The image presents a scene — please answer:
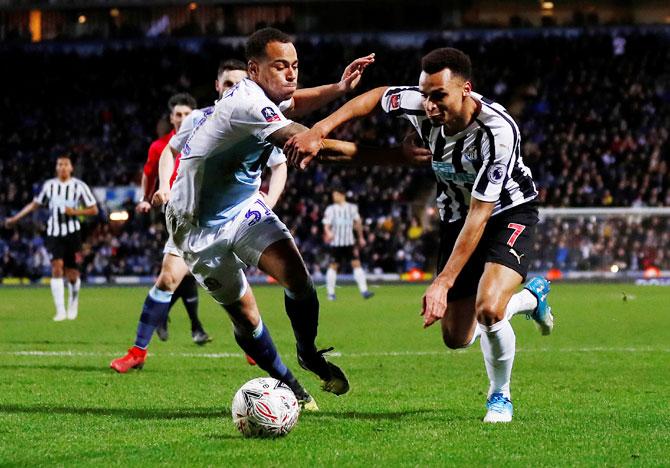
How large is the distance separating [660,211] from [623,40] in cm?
1165

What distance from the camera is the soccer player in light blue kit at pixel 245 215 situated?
646cm

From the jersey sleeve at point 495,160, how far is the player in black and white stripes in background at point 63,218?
1099 centimetres

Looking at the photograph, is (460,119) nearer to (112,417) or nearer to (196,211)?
(196,211)

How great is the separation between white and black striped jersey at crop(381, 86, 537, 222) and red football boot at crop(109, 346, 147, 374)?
3.62 m

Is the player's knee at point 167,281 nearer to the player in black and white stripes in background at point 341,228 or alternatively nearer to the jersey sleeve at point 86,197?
the jersey sleeve at point 86,197

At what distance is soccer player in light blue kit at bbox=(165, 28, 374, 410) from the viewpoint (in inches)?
254

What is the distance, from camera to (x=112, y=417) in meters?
6.70

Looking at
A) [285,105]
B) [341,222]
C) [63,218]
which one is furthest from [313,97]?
[341,222]

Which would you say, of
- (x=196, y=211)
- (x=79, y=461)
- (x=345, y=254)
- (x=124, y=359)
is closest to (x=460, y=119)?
(x=196, y=211)

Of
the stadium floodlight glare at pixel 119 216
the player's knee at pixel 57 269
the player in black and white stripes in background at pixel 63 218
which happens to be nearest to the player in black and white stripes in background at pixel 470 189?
the player in black and white stripes in background at pixel 63 218

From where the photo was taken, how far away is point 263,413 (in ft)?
19.2

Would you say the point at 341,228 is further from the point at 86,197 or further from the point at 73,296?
the point at 86,197

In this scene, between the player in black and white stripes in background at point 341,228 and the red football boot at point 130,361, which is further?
the player in black and white stripes in background at point 341,228

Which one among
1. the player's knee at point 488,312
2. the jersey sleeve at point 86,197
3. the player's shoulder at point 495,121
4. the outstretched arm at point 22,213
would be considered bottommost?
the outstretched arm at point 22,213
